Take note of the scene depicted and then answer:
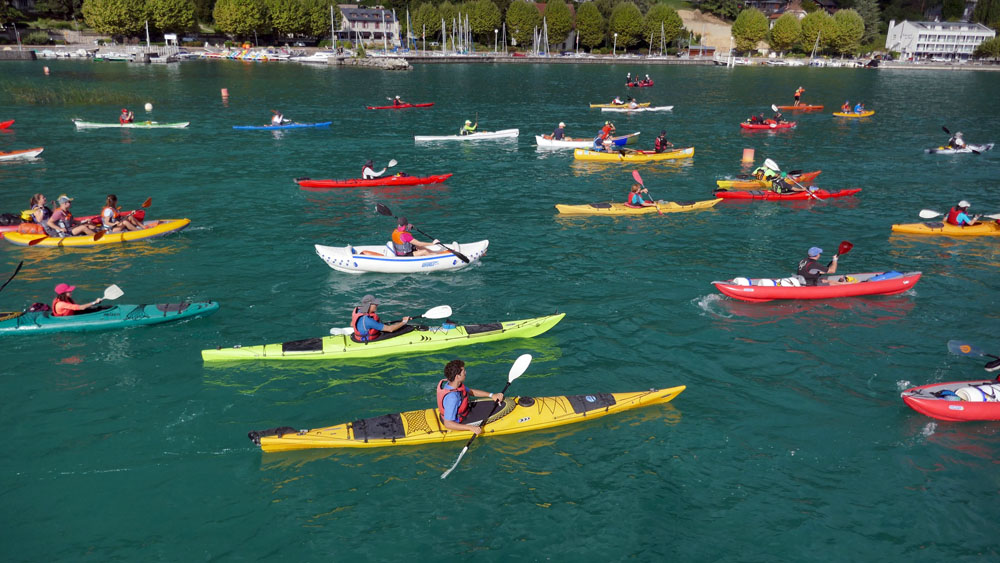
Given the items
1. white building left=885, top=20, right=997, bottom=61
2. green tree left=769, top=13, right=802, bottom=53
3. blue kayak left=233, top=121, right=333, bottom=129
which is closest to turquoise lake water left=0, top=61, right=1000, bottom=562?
blue kayak left=233, top=121, right=333, bottom=129

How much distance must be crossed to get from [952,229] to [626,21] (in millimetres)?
120203

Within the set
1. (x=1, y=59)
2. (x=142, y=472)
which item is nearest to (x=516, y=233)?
(x=142, y=472)

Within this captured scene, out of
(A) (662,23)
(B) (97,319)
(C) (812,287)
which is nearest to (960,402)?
(C) (812,287)

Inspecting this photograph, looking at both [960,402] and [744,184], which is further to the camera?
[744,184]

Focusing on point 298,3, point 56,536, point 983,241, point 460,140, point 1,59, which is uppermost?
point 298,3

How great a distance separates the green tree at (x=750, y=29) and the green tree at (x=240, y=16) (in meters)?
95.1

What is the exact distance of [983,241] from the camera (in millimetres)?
26203

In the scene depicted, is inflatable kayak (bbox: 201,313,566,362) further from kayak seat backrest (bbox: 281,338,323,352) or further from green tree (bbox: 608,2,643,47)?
green tree (bbox: 608,2,643,47)

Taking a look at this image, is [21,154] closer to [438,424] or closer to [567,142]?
[567,142]

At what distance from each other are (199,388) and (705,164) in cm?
3245

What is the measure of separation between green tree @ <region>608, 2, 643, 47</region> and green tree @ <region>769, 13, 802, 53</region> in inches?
1071

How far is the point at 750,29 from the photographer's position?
135500 millimetres

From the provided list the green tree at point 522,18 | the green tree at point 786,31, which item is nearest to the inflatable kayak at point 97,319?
the green tree at point 522,18

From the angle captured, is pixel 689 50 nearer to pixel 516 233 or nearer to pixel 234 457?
pixel 516 233
